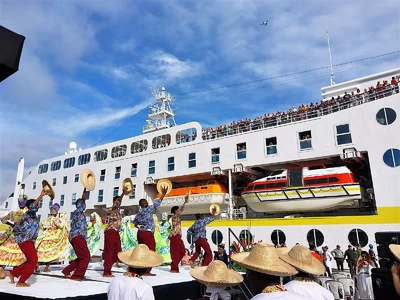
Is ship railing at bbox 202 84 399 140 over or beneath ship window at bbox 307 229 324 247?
over

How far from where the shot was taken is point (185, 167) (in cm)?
1688

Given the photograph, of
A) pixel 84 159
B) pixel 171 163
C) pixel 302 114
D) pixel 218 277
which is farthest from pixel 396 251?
pixel 84 159

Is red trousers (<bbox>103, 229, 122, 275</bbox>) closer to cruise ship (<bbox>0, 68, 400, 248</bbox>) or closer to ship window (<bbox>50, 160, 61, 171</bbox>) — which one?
cruise ship (<bbox>0, 68, 400, 248</bbox>)

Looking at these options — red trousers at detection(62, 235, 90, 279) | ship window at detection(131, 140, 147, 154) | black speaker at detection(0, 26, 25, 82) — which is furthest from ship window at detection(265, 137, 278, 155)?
black speaker at detection(0, 26, 25, 82)

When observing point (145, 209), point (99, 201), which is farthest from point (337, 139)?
point (99, 201)

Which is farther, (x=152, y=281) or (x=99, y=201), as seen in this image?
(x=99, y=201)

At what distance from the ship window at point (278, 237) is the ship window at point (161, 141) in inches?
322

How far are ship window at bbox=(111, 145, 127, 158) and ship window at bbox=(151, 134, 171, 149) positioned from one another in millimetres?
2666

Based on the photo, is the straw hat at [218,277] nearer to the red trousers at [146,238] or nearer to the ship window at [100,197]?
the red trousers at [146,238]

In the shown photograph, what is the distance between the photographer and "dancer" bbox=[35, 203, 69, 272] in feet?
20.2

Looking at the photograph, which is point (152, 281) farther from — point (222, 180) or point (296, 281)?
point (222, 180)

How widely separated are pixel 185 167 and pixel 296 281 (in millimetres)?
14089

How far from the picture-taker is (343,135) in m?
12.8

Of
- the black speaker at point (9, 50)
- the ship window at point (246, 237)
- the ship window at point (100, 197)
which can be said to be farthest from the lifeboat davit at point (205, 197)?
the black speaker at point (9, 50)
